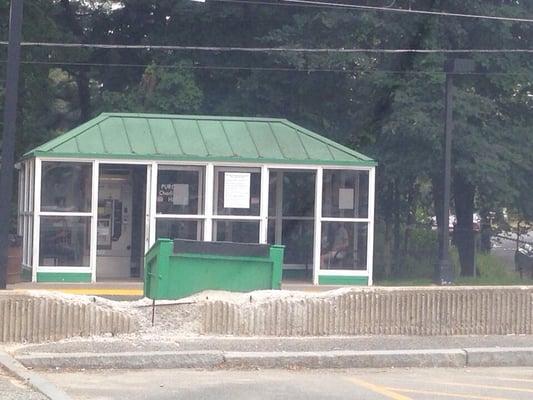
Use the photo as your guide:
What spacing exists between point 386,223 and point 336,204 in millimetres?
9622

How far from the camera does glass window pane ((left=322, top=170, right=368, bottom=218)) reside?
22250 millimetres

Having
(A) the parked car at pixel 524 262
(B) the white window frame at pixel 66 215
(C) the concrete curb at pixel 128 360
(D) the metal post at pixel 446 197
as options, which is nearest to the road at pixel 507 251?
(A) the parked car at pixel 524 262

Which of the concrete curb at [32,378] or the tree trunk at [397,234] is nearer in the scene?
the concrete curb at [32,378]

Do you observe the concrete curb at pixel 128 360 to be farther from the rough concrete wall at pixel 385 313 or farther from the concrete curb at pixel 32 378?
the rough concrete wall at pixel 385 313

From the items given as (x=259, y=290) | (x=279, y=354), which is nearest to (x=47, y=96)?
(x=259, y=290)

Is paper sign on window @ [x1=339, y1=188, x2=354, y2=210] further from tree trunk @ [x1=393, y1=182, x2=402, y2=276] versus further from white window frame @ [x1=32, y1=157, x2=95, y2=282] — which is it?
tree trunk @ [x1=393, y1=182, x2=402, y2=276]

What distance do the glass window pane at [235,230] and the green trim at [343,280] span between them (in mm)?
1726

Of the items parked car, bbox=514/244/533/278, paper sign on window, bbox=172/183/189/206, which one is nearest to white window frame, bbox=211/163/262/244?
paper sign on window, bbox=172/183/189/206

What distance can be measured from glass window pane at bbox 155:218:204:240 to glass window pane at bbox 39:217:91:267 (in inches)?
59.8

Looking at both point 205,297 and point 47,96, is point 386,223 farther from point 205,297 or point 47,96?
point 205,297

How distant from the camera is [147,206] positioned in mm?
21422

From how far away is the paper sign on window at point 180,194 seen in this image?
21.5 metres

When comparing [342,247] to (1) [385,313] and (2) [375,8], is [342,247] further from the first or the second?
(1) [385,313]

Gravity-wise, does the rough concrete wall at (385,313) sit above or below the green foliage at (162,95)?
below
